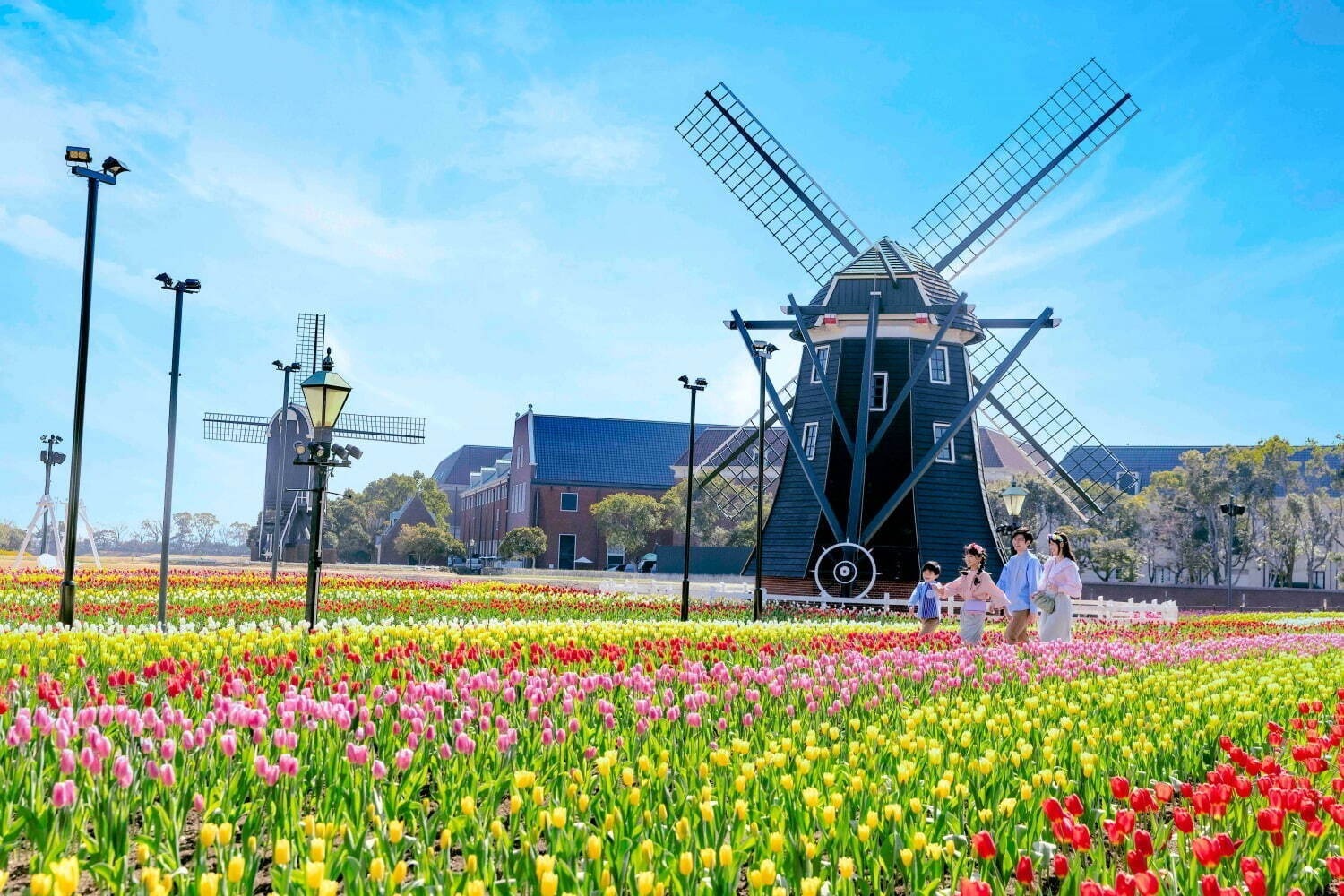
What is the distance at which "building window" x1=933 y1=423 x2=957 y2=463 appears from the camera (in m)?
27.8

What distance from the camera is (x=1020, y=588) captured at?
13.7 m

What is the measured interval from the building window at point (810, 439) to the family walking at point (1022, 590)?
1411 centimetres

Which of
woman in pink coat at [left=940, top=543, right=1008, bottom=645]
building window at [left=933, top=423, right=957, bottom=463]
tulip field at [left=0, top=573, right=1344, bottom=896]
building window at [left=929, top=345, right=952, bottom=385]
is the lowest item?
tulip field at [left=0, top=573, right=1344, bottom=896]

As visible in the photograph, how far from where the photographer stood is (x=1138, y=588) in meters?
52.4

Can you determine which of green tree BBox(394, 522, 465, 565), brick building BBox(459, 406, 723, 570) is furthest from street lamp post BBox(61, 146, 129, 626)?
green tree BBox(394, 522, 465, 565)

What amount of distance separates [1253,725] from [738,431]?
83.7ft

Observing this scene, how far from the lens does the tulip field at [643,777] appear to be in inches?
157

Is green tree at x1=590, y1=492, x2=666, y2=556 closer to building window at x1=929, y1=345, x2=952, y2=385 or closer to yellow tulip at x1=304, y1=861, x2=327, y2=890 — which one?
building window at x1=929, y1=345, x2=952, y2=385

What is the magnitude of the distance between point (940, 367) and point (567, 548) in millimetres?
50332

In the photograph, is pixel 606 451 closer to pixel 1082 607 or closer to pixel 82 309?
pixel 1082 607

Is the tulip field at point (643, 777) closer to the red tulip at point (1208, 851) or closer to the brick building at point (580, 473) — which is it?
the red tulip at point (1208, 851)

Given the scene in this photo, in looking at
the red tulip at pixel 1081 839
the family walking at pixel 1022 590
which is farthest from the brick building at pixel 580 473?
the red tulip at pixel 1081 839

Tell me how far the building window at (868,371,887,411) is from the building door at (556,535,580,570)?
164 feet

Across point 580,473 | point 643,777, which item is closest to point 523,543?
point 580,473
